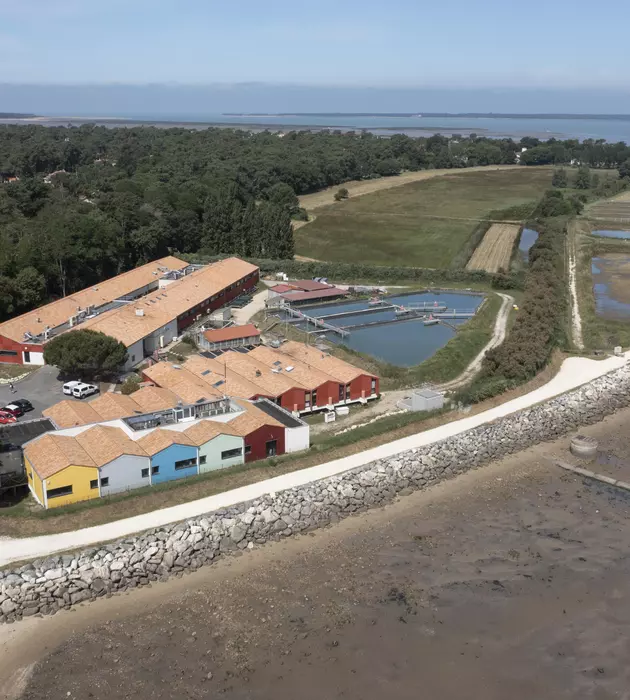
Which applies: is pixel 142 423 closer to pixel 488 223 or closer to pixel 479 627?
pixel 479 627

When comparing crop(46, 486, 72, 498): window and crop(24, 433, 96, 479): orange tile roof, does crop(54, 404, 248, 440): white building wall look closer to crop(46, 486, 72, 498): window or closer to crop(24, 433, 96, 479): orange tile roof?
crop(24, 433, 96, 479): orange tile roof

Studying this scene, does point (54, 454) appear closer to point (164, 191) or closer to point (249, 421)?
point (249, 421)

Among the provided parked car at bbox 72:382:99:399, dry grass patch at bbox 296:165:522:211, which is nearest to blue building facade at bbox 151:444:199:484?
parked car at bbox 72:382:99:399

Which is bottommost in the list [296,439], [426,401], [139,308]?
[296,439]

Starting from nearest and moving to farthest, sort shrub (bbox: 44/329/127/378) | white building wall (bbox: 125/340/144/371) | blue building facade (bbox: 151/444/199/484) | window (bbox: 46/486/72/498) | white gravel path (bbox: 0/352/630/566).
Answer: white gravel path (bbox: 0/352/630/566), window (bbox: 46/486/72/498), blue building facade (bbox: 151/444/199/484), shrub (bbox: 44/329/127/378), white building wall (bbox: 125/340/144/371)

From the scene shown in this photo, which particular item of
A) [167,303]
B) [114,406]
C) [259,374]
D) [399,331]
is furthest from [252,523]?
[167,303]

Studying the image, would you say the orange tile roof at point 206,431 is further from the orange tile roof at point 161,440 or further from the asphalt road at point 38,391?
the asphalt road at point 38,391

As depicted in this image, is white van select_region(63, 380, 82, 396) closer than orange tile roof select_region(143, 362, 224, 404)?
No

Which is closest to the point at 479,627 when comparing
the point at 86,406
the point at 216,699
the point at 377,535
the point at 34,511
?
the point at 377,535
